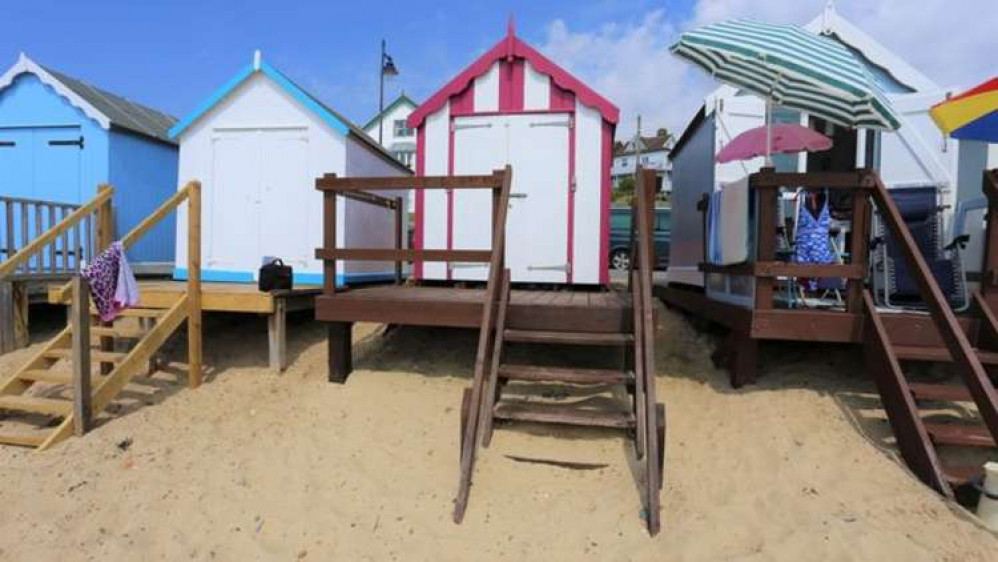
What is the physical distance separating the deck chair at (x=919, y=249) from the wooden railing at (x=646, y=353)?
1.69 m

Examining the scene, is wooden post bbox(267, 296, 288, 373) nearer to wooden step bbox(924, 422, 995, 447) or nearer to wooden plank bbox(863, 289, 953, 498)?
wooden plank bbox(863, 289, 953, 498)

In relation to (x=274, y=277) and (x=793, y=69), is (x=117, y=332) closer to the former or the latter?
(x=274, y=277)

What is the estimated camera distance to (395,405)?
4688 millimetres

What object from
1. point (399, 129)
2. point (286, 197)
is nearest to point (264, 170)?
point (286, 197)

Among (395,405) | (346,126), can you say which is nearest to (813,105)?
(395,405)

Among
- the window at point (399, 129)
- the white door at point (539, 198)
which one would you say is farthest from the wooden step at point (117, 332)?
the window at point (399, 129)

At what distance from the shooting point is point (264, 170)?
745 cm

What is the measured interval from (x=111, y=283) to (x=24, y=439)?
1.26m

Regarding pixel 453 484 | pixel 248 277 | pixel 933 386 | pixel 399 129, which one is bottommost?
pixel 453 484

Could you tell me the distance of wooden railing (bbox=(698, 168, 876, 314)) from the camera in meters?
4.02

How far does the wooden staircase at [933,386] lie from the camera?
130 inches

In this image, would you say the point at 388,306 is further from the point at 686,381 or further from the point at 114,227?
the point at 114,227

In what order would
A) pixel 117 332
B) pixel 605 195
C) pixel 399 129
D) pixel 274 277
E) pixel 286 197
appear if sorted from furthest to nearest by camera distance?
pixel 399 129 < pixel 286 197 < pixel 605 195 < pixel 274 277 < pixel 117 332

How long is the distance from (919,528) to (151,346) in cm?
540
